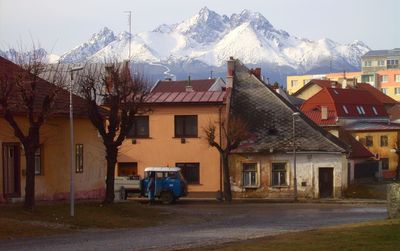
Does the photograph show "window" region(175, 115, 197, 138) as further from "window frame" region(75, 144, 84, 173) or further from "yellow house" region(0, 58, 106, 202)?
"window frame" region(75, 144, 84, 173)

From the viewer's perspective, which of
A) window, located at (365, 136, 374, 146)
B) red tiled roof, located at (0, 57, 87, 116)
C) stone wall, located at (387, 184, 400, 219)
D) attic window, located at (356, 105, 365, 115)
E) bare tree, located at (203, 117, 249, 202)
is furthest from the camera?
attic window, located at (356, 105, 365, 115)

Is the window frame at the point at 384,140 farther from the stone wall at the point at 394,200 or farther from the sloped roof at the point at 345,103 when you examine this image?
the stone wall at the point at 394,200

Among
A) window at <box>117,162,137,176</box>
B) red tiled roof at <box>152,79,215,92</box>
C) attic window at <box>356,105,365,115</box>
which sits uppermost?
red tiled roof at <box>152,79,215,92</box>

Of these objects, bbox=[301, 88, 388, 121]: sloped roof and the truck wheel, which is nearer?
the truck wheel

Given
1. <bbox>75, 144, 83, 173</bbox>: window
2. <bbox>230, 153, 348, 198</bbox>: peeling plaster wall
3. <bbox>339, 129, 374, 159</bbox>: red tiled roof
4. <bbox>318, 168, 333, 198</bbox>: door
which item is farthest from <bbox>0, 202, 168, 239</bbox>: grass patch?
<bbox>339, 129, 374, 159</bbox>: red tiled roof

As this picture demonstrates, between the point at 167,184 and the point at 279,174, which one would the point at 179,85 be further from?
the point at 167,184

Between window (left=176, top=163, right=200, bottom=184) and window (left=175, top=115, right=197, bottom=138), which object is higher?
window (left=175, top=115, right=197, bottom=138)

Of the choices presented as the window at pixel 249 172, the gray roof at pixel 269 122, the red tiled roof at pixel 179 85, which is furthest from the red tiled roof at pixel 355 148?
the window at pixel 249 172

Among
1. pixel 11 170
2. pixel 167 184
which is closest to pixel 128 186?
pixel 167 184

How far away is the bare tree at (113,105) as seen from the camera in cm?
3462

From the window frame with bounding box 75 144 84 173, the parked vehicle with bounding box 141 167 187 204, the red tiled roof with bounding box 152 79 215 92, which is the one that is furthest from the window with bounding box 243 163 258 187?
the red tiled roof with bounding box 152 79 215 92

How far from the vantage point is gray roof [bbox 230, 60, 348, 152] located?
56.2m

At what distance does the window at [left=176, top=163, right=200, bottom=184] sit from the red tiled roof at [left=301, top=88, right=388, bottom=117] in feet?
119

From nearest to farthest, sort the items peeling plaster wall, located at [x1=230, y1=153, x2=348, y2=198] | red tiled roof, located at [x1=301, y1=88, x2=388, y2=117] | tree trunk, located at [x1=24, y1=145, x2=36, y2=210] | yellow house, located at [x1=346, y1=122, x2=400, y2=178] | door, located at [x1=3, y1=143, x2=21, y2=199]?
tree trunk, located at [x1=24, y1=145, x2=36, y2=210]
door, located at [x1=3, y1=143, x2=21, y2=199]
peeling plaster wall, located at [x1=230, y1=153, x2=348, y2=198]
yellow house, located at [x1=346, y1=122, x2=400, y2=178]
red tiled roof, located at [x1=301, y1=88, x2=388, y2=117]
